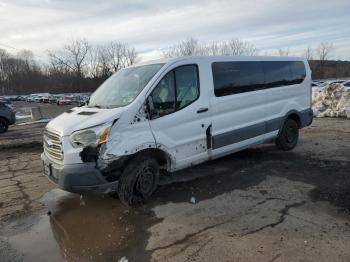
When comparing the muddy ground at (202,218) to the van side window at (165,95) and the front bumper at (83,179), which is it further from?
the van side window at (165,95)

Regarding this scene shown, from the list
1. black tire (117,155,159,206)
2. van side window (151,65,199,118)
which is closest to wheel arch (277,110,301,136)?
van side window (151,65,199,118)

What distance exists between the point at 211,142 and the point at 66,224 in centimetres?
274

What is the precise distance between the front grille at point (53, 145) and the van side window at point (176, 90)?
148 cm

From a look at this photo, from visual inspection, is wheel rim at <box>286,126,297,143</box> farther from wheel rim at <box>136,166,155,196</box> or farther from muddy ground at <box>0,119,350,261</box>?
wheel rim at <box>136,166,155,196</box>

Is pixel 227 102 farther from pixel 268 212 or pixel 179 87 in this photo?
pixel 268 212

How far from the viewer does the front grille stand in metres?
4.84

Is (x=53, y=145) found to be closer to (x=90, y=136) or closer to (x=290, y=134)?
(x=90, y=136)

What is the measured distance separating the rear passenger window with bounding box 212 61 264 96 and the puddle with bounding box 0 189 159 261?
266cm

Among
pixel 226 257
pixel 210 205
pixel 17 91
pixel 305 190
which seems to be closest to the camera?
pixel 226 257

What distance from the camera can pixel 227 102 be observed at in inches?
246

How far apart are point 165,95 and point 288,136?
161 inches

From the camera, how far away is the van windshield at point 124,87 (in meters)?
5.24

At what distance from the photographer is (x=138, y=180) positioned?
16.8 feet

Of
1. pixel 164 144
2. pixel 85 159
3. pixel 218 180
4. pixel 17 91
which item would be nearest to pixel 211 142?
pixel 218 180
